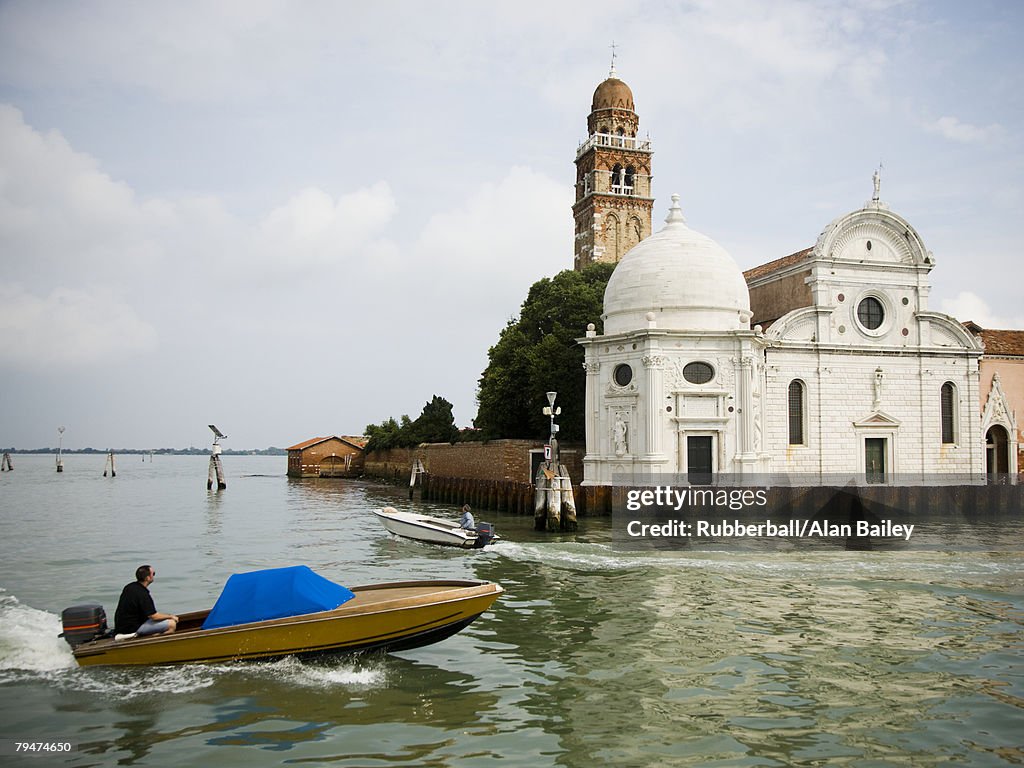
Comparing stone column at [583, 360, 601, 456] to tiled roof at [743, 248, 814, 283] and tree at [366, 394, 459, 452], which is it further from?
tree at [366, 394, 459, 452]

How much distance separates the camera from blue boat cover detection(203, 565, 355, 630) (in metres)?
11.2

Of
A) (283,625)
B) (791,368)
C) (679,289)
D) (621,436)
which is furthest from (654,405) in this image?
(283,625)

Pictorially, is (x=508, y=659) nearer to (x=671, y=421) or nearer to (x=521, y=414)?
(x=671, y=421)

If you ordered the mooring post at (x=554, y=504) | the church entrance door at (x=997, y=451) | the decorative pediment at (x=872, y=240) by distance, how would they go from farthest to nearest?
the church entrance door at (x=997, y=451) → the decorative pediment at (x=872, y=240) → the mooring post at (x=554, y=504)

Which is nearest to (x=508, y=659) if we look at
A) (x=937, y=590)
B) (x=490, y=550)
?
(x=937, y=590)

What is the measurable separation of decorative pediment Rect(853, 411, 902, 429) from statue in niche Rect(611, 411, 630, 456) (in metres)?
9.74

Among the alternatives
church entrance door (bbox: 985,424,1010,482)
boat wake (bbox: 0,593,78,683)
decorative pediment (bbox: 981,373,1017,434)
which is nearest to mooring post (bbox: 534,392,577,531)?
boat wake (bbox: 0,593,78,683)

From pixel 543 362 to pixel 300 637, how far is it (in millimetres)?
27432

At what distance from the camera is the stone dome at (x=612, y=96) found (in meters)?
58.6

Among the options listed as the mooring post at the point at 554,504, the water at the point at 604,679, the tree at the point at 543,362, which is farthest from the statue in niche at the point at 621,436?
the water at the point at 604,679

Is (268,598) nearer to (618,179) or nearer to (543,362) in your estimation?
(543,362)

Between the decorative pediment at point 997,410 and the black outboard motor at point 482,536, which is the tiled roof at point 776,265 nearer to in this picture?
the decorative pediment at point 997,410

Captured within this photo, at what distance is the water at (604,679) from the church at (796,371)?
11.7 metres

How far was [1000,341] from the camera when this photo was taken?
38.2 metres
